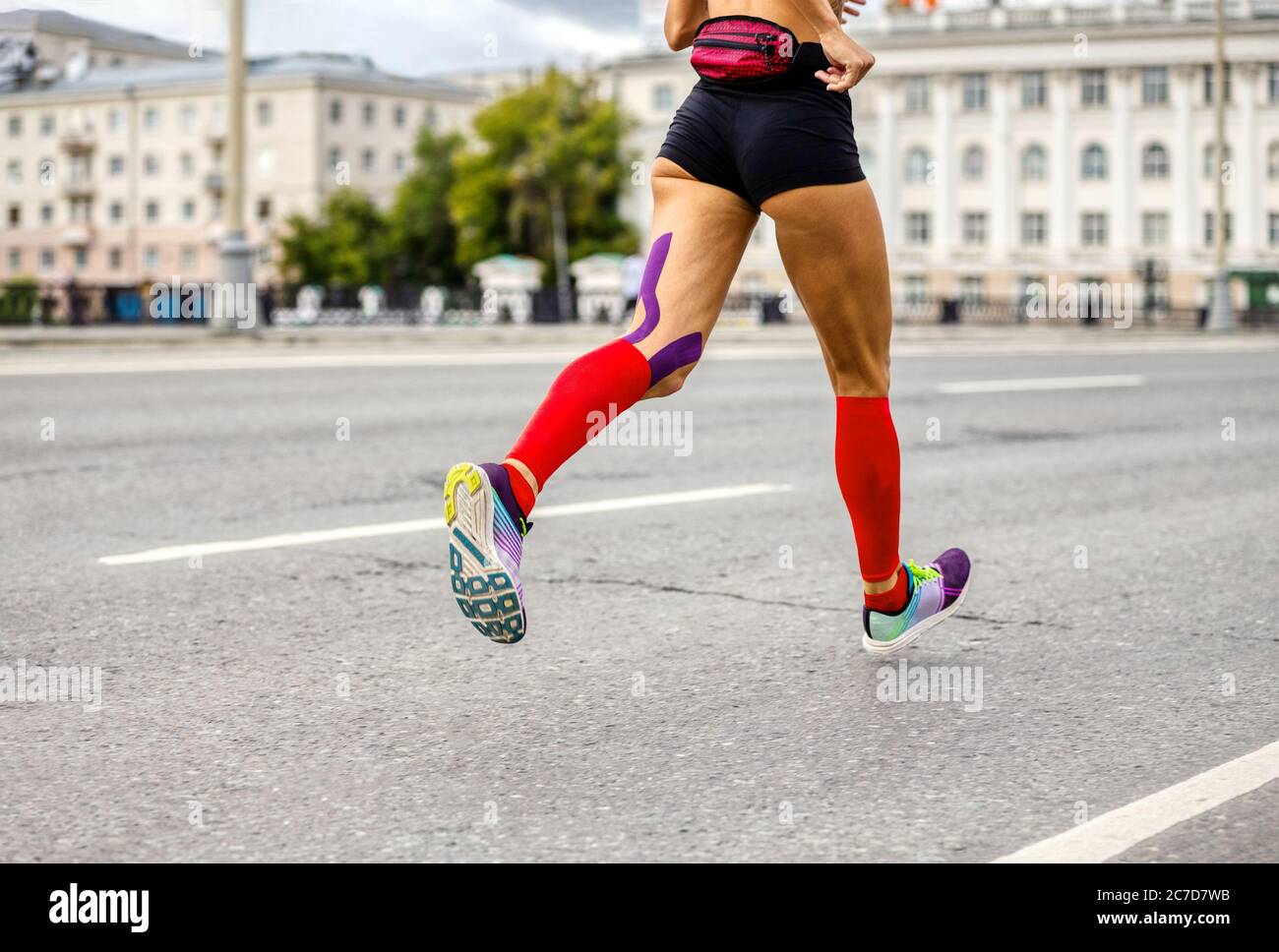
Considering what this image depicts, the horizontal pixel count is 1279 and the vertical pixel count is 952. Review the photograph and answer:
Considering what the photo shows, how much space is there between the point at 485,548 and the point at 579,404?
14.8 inches

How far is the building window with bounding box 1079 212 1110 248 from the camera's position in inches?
3351

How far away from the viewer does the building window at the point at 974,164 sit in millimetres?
86812

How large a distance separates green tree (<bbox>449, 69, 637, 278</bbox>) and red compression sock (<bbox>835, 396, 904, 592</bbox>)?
8263cm

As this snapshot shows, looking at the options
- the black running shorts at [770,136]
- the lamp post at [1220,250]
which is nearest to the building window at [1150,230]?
the lamp post at [1220,250]

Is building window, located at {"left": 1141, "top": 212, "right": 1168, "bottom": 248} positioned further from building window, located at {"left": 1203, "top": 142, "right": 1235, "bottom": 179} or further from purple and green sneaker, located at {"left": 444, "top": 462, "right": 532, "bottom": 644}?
purple and green sneaker, located at {"left": 444, "top": 462, "right": 532, "bottom": 644}

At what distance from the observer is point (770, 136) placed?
336 cm

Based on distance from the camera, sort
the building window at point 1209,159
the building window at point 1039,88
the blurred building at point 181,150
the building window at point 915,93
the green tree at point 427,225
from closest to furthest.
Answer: the building window at point 1209,159
the building window at point 1039,88
the building window at point 915,93
the green tree at point 427,225
the blurred building at point 181,150

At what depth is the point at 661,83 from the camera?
304 ft

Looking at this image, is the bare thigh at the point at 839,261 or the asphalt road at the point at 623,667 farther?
the bare thigh at the point at 839,261

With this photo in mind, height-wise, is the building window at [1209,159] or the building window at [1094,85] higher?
the building window at [1094,85]

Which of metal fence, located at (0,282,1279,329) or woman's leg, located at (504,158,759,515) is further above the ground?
metal fence, located at (0,282,1279,329)

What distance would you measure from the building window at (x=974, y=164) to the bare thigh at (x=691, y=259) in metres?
86.3

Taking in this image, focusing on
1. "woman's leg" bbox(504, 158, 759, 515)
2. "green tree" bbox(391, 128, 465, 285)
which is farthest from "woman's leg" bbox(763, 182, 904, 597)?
"green tree" bbox(391, 128, 465, 285)

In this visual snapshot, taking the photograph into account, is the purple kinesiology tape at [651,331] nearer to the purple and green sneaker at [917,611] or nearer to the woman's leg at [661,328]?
the woman's leg at [661,328]
